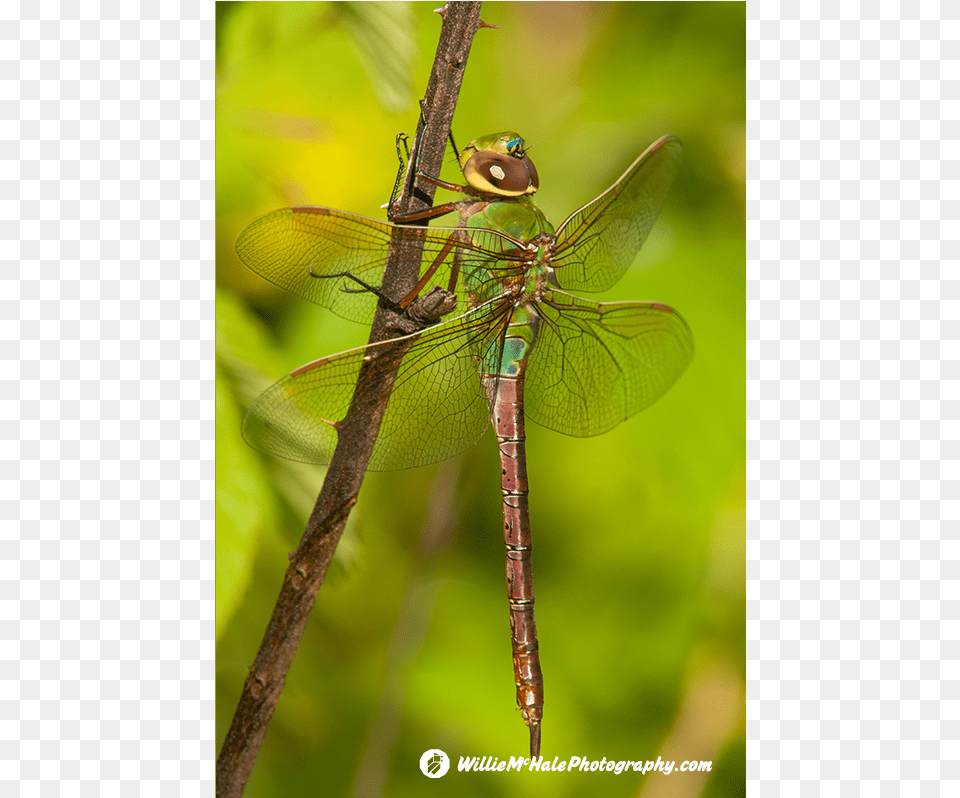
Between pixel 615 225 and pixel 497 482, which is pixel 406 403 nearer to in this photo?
pixel 497 482

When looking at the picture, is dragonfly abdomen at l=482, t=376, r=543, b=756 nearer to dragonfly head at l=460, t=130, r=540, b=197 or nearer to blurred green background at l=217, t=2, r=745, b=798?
blurred green background at l=217, t=2, r=745, b=798

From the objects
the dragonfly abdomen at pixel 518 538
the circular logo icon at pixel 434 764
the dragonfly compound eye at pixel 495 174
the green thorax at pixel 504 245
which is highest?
the dragonfly compound eye at pixel 495 174

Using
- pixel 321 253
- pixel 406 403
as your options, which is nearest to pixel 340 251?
pixel 321 253

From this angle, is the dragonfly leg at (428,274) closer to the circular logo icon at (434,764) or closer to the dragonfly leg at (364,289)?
the dragonfly leg at (364,289)

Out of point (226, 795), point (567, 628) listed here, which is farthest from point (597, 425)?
point (226, 795)

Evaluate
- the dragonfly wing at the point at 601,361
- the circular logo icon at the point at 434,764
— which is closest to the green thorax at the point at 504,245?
the dragonfly wing at the point at 601,361

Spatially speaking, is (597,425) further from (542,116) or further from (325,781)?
(325,781)

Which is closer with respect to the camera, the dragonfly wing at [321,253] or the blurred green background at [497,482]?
the dragonfly wing at [321,253]
